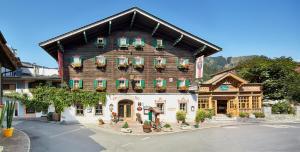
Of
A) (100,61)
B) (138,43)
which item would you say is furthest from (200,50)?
(100,61)

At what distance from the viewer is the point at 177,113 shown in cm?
2956

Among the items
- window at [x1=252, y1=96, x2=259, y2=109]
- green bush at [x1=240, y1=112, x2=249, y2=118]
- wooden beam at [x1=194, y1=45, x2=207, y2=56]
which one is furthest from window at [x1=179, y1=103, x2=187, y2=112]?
window at [x1=252, y1=96, x2=259, y2=109]

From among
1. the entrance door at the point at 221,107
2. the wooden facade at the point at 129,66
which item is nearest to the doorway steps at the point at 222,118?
the entrance door at the point at 221,107

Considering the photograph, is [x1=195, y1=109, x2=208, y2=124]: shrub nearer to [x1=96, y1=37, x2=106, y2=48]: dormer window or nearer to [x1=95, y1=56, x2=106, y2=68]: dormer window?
[x1=95, y1=56, x2=106, y2=68]: dormer window

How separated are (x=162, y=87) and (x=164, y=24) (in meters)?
6.74

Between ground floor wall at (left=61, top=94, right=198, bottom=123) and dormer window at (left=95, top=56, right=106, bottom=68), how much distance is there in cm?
332

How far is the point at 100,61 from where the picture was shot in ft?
93.7

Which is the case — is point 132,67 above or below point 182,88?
above

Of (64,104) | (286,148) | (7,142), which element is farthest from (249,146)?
(64,104)

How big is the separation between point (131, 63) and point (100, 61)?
10.9ft

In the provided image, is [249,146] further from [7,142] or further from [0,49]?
[0,49]

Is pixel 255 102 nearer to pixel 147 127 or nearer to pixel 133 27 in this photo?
pixel 133 27

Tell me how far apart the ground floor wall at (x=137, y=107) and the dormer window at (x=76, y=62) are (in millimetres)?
4273

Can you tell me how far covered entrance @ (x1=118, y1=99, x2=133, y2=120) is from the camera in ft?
96.0
